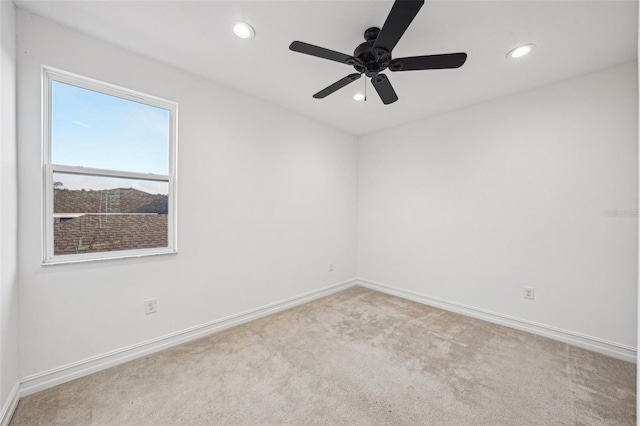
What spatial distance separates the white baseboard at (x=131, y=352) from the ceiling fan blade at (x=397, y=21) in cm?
281

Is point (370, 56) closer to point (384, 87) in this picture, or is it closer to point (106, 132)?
point (384, 87)

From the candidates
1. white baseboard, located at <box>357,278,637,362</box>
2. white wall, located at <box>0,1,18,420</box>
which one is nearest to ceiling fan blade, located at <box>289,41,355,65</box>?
white wall, located at <box>0,1,18,420</box>

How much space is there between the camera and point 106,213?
209 cm

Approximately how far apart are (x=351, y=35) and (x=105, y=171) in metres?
2.22

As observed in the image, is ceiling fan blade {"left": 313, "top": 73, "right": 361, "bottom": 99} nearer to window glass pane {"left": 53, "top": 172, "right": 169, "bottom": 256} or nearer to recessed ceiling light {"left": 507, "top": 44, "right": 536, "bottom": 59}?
recessed ceiling light {"left": 507, "top": 44, "right": 536, "bottom": 59}

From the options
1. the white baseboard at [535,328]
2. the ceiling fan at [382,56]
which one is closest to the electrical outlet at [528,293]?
the white baseboard at [535,328]

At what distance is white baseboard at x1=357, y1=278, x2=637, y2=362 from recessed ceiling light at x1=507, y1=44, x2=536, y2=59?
8.47 feet

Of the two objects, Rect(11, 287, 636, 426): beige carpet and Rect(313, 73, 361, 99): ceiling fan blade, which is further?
Rect(313, 73, 361, 99): ceiling fan blade

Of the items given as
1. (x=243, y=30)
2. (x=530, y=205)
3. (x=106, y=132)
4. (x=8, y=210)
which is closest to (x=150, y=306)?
(x=8, y=210)

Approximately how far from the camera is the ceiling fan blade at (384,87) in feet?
6.18

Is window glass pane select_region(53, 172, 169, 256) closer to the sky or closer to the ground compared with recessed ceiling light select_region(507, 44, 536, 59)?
closer to the ground

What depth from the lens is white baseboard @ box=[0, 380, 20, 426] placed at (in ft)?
4.83

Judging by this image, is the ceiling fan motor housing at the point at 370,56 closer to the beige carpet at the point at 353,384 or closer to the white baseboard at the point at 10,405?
the beige carpet at the point at 353,384

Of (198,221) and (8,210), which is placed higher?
(8,210)
